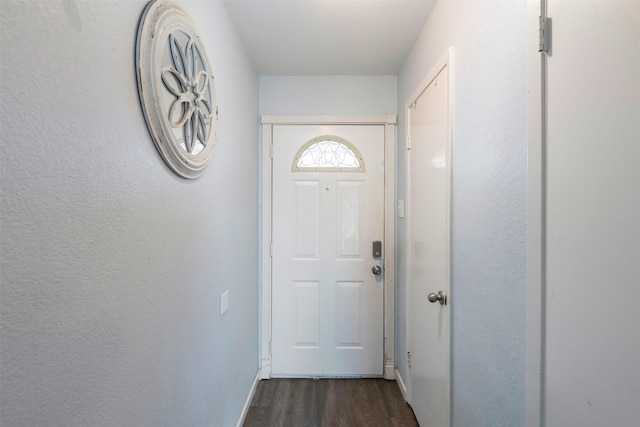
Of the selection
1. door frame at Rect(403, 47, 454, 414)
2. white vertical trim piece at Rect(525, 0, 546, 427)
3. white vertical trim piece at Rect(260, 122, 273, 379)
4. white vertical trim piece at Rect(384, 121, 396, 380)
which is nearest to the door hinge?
white vertical trim piece at Rect(525, 0, 546, 427)

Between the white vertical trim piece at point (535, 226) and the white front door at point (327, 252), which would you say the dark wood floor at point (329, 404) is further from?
the white vertical trim piece at point (535, 226)

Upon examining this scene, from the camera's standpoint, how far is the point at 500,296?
89 centimetres

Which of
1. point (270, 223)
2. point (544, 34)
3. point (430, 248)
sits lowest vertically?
point (430, 248)

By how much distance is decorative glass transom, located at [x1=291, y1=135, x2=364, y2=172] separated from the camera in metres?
2.14

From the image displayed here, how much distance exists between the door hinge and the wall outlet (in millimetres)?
1474

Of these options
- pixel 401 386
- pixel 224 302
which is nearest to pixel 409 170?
pixel 224 302

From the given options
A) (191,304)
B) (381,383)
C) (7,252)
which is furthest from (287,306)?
(7,252)

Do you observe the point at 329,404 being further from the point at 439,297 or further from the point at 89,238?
the point at 89,238

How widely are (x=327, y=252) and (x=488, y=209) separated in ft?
4.40

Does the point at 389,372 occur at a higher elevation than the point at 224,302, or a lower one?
lower

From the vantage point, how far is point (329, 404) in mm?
1851

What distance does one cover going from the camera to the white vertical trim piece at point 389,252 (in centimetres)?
212

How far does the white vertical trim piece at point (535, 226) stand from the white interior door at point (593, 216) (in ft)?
0.07

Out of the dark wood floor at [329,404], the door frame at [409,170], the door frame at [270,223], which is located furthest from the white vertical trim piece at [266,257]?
the door frame at [409,170]
